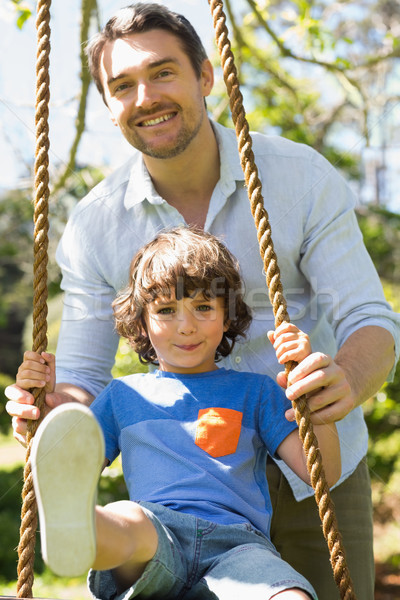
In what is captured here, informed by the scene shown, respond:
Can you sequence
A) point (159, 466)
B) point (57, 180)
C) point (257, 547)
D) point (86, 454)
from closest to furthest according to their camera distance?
1. point (86, 454)
2. point (257, 547)
3. point (159, 466)
4. point (57, 180)

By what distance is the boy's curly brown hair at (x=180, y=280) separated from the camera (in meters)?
1.84

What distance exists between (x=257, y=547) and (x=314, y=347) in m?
0.87

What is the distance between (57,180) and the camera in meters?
4.59

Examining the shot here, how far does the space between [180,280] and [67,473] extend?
2.22ft

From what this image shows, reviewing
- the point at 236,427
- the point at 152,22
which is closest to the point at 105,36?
the point at 152,22

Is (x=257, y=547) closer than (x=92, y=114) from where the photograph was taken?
Yes

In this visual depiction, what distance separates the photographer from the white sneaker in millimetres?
1261

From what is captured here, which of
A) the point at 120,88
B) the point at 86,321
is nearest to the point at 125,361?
the point at 86,321

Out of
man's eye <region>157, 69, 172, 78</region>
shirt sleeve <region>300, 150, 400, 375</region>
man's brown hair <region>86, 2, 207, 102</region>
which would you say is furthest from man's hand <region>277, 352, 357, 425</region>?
man's brown hair <region>86, 2, 207, 102</region>

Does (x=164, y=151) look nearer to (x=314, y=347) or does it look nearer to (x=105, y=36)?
(x=105, y=36)

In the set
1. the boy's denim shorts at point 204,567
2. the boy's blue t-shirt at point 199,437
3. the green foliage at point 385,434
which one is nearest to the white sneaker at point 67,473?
the boy's denim shorts at point 204,567

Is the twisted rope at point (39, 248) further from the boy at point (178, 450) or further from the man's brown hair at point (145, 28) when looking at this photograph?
the man's brown hair at point (145, 28)

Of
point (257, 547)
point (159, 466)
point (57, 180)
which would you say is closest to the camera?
point (257, 547)

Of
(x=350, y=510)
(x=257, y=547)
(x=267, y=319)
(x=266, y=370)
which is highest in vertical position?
(x=267, y=319)
